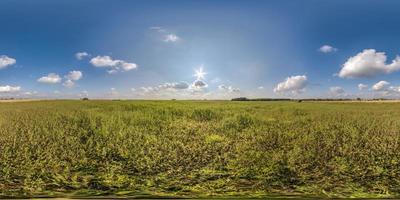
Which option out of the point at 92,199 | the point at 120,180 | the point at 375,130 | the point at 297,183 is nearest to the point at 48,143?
the point at 120,180

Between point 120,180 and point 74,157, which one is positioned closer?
point 120,180

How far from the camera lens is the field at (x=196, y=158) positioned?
20.4 feet

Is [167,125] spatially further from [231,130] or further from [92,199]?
[92,199]

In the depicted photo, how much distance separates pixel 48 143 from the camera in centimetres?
865

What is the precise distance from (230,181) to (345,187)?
1.81 m

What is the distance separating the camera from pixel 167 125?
10531 millimetres

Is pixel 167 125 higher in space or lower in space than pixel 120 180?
higher

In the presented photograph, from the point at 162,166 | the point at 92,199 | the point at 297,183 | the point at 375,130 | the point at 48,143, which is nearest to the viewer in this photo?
the point at 92,199

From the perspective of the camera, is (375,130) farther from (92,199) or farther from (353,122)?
(92,199)

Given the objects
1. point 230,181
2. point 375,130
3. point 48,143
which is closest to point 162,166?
point 230,181

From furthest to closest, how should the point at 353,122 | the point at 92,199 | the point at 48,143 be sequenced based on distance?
the point at 353,122 < the point at 48,143 < the point at 92,199

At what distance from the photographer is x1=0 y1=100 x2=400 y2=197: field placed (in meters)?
6.21

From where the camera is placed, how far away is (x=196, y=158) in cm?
774

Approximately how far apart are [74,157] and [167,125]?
323 centimetres
